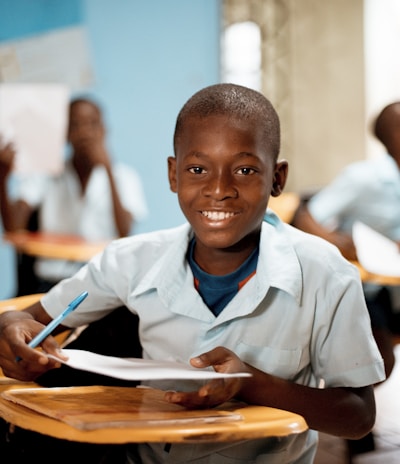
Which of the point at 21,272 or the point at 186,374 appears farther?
the point at 21,272

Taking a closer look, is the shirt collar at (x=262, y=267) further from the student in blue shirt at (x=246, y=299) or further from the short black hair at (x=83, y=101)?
the short black hair at (x=83, y=101)

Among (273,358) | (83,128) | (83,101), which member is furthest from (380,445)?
(83,101)

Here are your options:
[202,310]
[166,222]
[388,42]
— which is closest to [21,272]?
[166,222]

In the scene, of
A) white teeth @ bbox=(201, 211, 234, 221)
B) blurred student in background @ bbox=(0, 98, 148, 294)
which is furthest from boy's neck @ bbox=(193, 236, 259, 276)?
blurred student in background @ bbox=(0, 98, 148, 294)

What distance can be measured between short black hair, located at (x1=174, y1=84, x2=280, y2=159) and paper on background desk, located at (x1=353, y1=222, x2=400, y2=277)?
92 cm

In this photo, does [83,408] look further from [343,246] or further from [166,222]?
[166,222]

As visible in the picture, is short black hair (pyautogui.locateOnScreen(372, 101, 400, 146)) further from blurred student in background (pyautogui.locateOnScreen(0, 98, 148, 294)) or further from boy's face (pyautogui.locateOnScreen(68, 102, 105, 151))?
boy's face (pyautogui.locateOnScreen(68, 102, 105, 151))

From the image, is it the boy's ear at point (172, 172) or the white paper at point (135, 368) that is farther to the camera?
the boy's ear at point (172, 172)

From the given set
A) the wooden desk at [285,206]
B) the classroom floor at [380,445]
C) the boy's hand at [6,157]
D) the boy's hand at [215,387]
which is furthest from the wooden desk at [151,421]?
the boy's hand at [6,157]

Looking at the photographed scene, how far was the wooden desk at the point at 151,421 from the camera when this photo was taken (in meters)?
0.92

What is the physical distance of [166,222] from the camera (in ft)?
15.8

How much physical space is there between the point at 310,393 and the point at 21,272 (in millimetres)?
2429

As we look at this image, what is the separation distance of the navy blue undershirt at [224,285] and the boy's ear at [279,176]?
0.38ft

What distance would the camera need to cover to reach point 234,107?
1.29 metres
